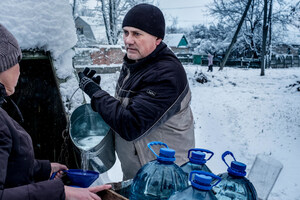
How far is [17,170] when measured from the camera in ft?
3.83

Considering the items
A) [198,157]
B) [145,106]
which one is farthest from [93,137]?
[198,157]

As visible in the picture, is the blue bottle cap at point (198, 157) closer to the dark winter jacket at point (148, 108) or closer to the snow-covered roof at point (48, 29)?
the dark winter jacket at point (148, 108)

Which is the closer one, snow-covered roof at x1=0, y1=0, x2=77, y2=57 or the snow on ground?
snow-covered roof at x1=0, y1=0, x2=77, y2=57

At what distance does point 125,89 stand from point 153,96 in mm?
277

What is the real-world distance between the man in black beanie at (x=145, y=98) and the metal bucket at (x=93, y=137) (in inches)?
4.1

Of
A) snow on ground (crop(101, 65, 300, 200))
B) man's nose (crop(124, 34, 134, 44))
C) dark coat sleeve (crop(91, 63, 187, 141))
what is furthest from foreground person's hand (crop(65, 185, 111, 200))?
snow on ground (crop(101, 65, 300, 200))

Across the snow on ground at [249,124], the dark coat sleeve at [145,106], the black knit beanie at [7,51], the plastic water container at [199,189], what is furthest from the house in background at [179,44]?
the plastic water container at [199,189]

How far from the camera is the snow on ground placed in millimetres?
5844

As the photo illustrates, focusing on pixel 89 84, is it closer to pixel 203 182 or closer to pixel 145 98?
pixel 145 98

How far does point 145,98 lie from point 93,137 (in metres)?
0.70

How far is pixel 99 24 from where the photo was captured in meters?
A: 19.0

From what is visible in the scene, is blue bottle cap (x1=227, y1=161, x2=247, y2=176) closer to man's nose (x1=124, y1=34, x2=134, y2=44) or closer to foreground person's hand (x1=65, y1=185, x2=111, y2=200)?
foreground person's hand (x1=65, y1=185, x2=111, y2=200)

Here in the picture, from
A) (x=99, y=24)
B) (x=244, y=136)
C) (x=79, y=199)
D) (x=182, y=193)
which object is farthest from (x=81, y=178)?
(x=99, y=24)

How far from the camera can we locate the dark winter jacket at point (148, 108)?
62.1 inches
